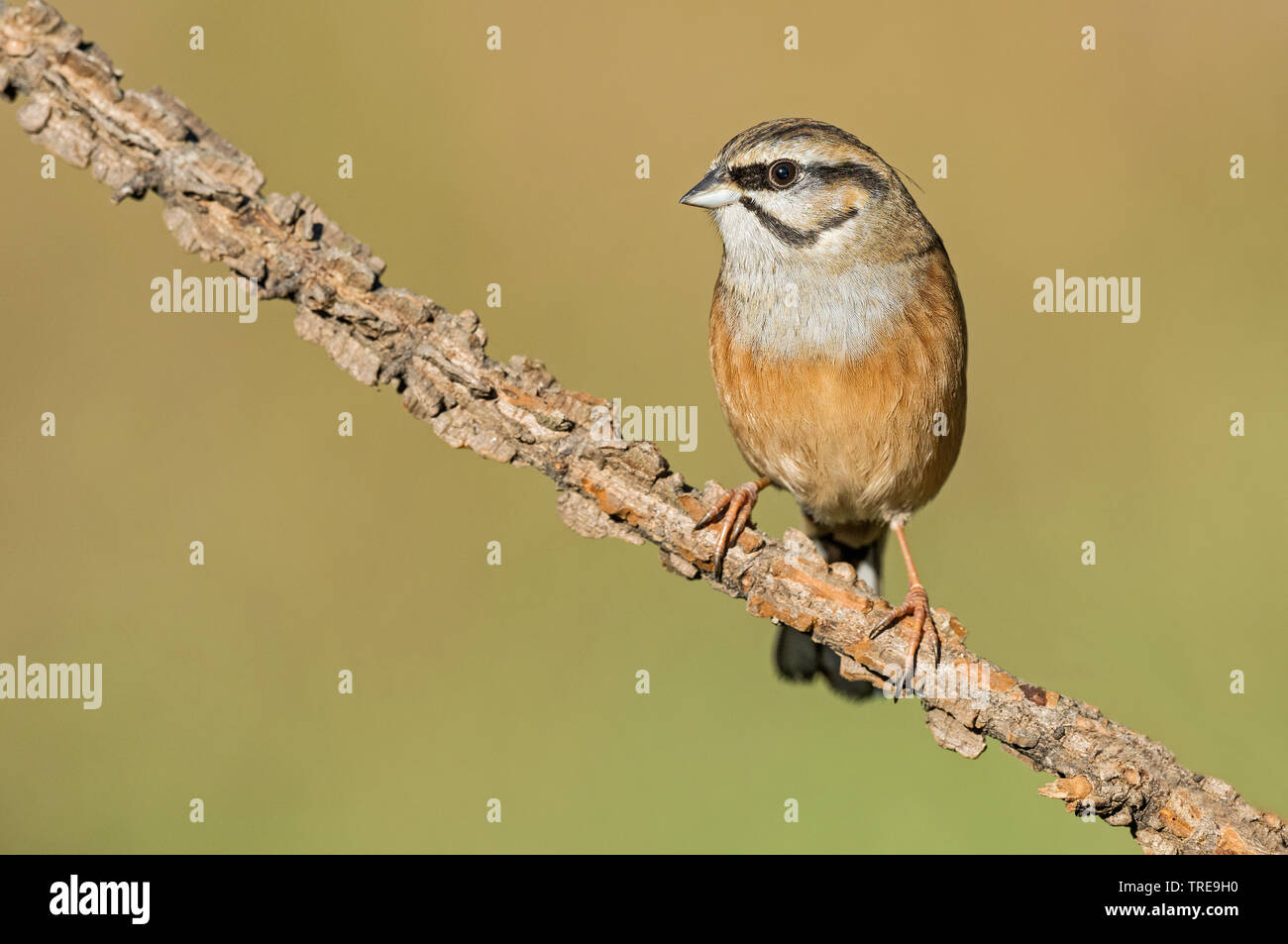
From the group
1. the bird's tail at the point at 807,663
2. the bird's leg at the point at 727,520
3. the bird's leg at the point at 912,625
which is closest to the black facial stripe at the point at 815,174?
the bird's leg at the point at 727,520

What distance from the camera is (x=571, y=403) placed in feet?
12.6

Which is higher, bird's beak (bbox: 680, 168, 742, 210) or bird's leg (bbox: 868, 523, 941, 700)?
bird's beak (bbox: 680, 168, 742, 210)

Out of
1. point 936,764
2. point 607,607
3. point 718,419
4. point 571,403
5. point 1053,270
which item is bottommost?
point 936,764

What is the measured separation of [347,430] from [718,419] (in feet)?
8.39

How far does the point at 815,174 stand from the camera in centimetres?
462

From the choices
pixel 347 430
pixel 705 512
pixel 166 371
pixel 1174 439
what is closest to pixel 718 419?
pixel 347 430

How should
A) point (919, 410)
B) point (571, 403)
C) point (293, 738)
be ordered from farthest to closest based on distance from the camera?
point (293, 738) → point (919, 410) → point (571, 403)

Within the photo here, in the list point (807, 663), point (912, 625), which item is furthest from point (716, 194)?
point (807, 663)

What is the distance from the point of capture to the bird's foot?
3855mm

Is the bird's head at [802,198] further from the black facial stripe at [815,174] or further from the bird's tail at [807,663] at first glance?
the bird's tail at [807,663]

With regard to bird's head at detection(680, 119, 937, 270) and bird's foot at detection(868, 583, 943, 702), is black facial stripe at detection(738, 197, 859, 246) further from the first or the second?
bird's foot at detection(868, 583, 943, 702)

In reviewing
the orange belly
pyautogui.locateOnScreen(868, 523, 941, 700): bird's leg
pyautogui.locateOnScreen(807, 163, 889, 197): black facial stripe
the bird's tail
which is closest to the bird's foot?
pyautogui.locateOnScreen(868, 523, 941, 700): bird's leg

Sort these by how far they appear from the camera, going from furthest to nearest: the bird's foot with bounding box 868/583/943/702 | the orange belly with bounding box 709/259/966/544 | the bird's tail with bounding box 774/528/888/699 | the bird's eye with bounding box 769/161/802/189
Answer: the bird's tail with bounding box 774/528/888/699, the orange belly with bounding box 709/259/966/544, the bird's eye with bounding box 769/161/802/189, the bird's foot with bounding box 868/583/943/702

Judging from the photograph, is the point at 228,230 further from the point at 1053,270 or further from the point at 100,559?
the point at 1053,270
